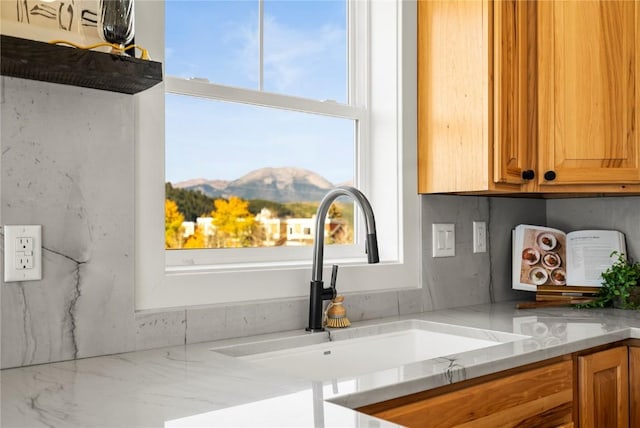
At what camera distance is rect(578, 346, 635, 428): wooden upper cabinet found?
169 centimetres

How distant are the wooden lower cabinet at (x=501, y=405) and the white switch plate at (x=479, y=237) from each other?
0.77 metres

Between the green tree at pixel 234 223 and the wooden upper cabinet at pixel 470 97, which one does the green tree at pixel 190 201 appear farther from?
the wooden upper cabinet at pixel 470 97

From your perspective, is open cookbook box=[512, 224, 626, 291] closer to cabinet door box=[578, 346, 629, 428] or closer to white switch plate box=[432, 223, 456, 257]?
white switch plate box=[432, 223, 456, 257]

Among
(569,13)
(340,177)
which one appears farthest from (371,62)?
(569,13)

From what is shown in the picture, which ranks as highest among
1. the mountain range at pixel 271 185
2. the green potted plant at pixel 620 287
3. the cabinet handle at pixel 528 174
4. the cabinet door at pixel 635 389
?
the cabinet handle at pixel 528 174


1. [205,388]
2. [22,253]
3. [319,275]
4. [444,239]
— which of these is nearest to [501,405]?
[319,275]

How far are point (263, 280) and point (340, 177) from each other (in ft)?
1.96

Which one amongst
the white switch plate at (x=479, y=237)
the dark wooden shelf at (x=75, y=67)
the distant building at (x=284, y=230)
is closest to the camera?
the dark wooden shelf at (x=75, y=67)

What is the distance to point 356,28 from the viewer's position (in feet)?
7.51

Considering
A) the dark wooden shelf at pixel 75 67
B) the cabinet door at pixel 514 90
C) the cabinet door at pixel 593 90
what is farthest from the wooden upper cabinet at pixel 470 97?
the dark wooden shelf at pixel 75 67

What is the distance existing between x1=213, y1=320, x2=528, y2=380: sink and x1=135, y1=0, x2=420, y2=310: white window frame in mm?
171

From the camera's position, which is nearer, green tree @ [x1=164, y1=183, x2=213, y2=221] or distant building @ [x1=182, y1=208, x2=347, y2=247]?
green tree @ [x1=164, y1=183, x2=213, y2=221]

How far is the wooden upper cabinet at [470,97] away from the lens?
2010 millimetres

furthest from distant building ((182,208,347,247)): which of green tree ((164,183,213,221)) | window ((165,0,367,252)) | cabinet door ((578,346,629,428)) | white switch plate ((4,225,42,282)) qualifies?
cabinet door ((578,346,629,428))
